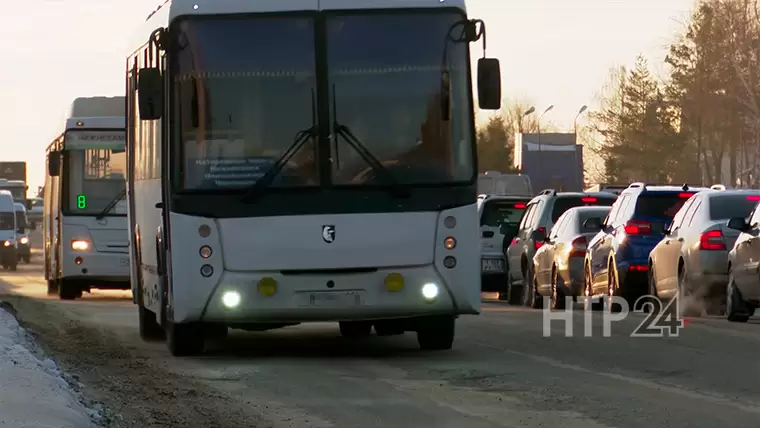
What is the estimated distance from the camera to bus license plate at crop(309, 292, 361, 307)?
16453 mm

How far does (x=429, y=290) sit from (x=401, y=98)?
5.22 feet

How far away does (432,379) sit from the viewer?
48.4ft

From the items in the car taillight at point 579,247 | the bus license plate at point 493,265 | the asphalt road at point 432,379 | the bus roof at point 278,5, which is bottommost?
the asphalt road at point 432,379

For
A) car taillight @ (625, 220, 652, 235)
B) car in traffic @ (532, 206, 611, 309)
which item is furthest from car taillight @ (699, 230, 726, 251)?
car in traffic @ (532, 206, 611, 309)

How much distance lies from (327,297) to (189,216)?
1304 mm

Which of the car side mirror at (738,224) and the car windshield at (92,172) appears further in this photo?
the car windshield at (92,172)

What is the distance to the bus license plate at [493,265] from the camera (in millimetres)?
34031

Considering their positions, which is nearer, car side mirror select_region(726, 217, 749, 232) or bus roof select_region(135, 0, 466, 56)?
bus roof select_region(135, 0, 466, 56)

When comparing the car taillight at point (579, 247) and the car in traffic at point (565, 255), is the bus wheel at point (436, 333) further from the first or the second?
the car taillight at point (579, 247)

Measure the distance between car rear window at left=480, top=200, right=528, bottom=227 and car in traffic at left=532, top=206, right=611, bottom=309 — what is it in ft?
15.3

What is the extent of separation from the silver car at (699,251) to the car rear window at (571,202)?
20.5 ft

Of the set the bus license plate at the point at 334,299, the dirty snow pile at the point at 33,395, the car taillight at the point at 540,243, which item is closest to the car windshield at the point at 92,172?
the car taillight at the point at 540,243

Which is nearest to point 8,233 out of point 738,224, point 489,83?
point 738,224

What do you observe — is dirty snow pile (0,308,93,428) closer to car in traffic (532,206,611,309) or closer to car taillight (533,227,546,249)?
car in traffic (532,206,611,309)
